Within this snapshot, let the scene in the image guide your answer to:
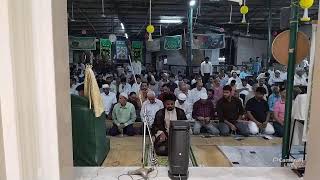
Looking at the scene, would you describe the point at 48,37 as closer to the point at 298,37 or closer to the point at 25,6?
the point at 25,6

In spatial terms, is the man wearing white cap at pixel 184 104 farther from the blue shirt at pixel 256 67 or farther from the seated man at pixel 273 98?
the blue shirt at pixel 256 67

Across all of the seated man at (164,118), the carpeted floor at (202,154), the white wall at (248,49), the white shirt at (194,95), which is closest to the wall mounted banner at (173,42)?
the white shirt at (194,95)

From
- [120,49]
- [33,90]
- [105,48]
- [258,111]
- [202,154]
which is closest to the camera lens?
[33,90]

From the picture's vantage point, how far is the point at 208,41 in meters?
8.01

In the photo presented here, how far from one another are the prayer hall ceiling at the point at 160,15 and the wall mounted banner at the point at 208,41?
0.62 meters

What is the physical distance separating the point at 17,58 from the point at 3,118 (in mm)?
119

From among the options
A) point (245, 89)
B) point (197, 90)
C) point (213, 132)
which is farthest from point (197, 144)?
point (245, 89)

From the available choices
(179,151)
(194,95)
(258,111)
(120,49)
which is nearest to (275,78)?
(258,111)

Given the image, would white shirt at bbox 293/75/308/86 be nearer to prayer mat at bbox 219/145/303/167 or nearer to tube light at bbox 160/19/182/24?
prayer mat at bbox 219/145/303/167

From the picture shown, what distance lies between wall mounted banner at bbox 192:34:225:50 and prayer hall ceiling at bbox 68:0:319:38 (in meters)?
0.62

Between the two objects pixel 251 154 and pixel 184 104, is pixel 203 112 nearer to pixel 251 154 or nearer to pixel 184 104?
pixel 184 104

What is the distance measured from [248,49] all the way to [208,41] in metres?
4.08

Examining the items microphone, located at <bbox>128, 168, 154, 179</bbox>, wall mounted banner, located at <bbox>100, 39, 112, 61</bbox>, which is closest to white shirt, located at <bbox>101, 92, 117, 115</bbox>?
wall mounted banner, located at <bbox>100, 39, 112, 61</bbox>

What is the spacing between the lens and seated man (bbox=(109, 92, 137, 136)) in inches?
184
